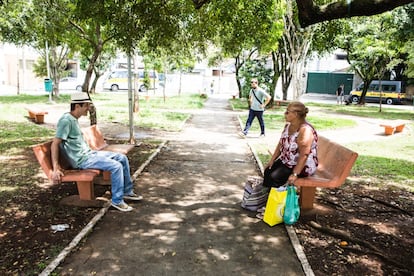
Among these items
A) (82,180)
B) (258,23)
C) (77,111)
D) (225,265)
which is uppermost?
(258,23)

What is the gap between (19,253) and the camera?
377 centimetres

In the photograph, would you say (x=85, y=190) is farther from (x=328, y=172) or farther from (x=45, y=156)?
(x=328, y=172)

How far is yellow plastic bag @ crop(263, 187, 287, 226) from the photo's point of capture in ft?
14.9

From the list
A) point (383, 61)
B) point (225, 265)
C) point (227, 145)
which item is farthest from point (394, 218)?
point (383, 61)

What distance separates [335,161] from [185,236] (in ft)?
7.47

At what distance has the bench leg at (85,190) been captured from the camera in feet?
16.6

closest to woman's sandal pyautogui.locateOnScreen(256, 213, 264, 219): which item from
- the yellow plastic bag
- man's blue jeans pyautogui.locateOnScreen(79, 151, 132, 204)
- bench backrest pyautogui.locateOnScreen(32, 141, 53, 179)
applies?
the yellow plastic bag

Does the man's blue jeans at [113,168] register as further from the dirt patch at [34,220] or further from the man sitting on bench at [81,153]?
the dirt patch at [34,220]

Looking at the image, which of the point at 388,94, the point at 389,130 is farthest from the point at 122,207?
the point at 388,94

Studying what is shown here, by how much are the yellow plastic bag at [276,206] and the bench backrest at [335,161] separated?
64 centimetres

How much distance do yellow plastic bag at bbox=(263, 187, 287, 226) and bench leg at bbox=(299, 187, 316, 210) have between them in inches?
22.6

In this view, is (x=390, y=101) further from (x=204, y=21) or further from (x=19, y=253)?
(x=19, y=253)

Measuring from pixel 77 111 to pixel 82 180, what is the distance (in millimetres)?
904

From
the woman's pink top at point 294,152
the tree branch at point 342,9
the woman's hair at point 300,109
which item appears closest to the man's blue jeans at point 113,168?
the woman's pink top at point 294,152
